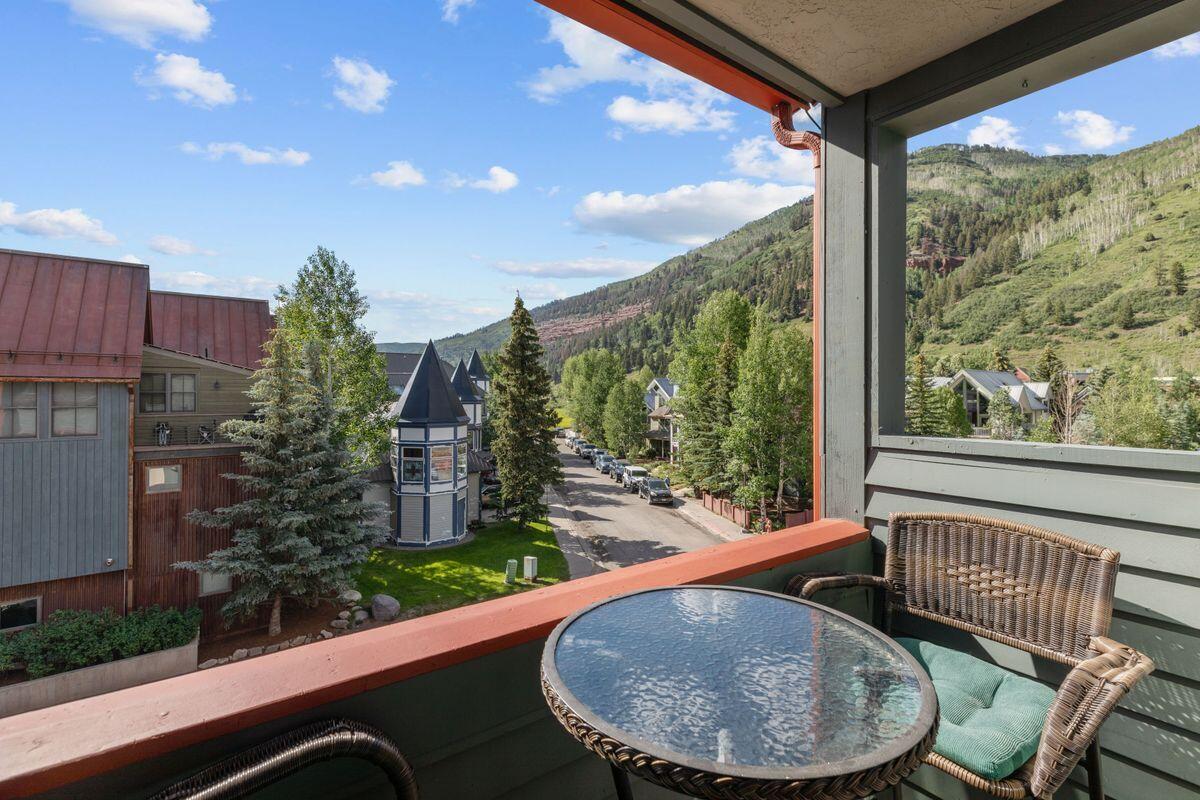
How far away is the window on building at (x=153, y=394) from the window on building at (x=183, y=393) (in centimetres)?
11

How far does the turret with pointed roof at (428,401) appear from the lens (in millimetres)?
12039

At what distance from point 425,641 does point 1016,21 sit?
2151 millimetres

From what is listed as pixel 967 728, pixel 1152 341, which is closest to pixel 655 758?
pixel 967 728

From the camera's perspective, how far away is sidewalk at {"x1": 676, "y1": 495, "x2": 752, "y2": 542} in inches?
491

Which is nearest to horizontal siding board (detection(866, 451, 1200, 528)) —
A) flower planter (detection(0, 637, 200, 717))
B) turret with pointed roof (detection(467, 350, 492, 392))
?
flower planter (detection(0, 637, 200, 717))

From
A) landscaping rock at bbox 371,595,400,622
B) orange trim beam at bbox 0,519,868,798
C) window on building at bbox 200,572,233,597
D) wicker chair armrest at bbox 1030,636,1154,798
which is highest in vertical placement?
orange trim beam at bbox 0,519,868,798

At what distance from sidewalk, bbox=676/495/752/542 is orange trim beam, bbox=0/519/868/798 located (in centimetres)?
1127

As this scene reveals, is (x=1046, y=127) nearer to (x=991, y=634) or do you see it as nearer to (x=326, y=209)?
(x=991, y=634)

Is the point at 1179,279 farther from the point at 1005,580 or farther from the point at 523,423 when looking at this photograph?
the point at 523,423

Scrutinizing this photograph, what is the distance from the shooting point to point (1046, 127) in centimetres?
203

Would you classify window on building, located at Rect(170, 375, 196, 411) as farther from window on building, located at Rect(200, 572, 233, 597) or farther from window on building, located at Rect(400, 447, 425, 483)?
window on building, located at Rect(400, 447, 425, 483)

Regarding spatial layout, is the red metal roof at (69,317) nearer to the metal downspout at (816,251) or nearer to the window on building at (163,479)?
the window on building at (163,479)

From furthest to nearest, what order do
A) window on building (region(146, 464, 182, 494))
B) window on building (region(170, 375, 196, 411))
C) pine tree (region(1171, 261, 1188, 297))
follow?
window on building (region(170, 375, 196, 411)) < window on building (region(146, 464, 182, 494)) < pine tree (region(1171, 261, 1188, 297))

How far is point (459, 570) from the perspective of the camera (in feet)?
34.6
